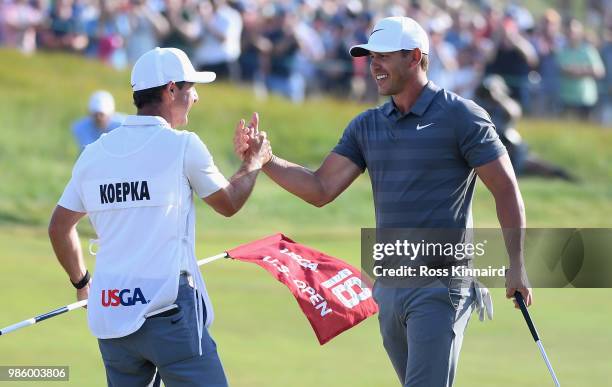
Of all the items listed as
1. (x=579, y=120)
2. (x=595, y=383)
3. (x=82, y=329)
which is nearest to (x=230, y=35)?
(x=579, y=120)

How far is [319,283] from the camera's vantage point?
6965 millimetres

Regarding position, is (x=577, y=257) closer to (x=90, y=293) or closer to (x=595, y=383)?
(x=595, y=383)

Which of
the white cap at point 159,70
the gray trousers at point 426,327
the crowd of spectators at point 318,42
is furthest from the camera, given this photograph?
the crowd of spectators at point 318,42

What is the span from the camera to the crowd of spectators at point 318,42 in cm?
2223

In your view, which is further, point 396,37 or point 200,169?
point 396,37

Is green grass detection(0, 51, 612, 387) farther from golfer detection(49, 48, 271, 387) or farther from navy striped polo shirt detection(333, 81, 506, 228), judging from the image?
golfer detection(49, 48, 271, 387)

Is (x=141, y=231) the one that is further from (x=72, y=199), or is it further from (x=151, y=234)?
(x=72, y=199)

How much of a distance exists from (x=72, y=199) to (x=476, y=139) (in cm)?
200

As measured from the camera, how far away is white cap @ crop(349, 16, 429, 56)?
650 centimetres

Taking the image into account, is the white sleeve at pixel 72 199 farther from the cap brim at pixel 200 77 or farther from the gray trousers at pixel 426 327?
the gray trousers at pixel 426 327

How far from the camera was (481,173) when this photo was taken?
20.8ft

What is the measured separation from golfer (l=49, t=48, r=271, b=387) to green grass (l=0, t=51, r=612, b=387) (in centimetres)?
355

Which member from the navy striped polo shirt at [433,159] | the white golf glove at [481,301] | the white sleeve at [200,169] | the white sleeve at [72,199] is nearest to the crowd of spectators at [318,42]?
the navy striped polo shirt at [433,159]

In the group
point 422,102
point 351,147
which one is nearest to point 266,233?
point 351,147
